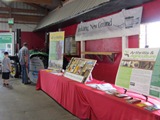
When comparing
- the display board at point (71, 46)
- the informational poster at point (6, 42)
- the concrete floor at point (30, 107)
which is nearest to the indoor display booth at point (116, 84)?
the concrete floor at point (30, 107)

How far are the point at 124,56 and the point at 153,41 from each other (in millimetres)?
2051

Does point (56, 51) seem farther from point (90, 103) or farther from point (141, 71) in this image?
point (141, 71)

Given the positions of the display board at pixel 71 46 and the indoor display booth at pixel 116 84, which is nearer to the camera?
the indoor display booth at pixel 116 84

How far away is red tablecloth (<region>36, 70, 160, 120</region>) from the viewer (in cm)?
275

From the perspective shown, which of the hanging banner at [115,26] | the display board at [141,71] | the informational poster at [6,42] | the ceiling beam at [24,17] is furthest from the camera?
the ceiling beam at [24,17]

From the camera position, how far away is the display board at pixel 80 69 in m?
4.49

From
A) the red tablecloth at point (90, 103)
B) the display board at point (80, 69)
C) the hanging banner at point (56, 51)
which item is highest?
the hanging banner at point (56, 51)

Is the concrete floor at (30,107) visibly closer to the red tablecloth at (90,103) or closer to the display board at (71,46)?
the red tablecloth at (90,103)

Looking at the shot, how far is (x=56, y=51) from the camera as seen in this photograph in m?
6.32

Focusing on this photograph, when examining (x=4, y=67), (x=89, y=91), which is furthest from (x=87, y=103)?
(x=4, y=67)

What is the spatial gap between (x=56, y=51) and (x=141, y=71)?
3.78 meters

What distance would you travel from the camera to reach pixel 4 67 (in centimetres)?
823

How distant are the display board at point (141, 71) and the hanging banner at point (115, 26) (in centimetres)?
182

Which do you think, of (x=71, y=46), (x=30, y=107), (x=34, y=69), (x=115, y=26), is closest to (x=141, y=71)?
(x=115, y=26)
